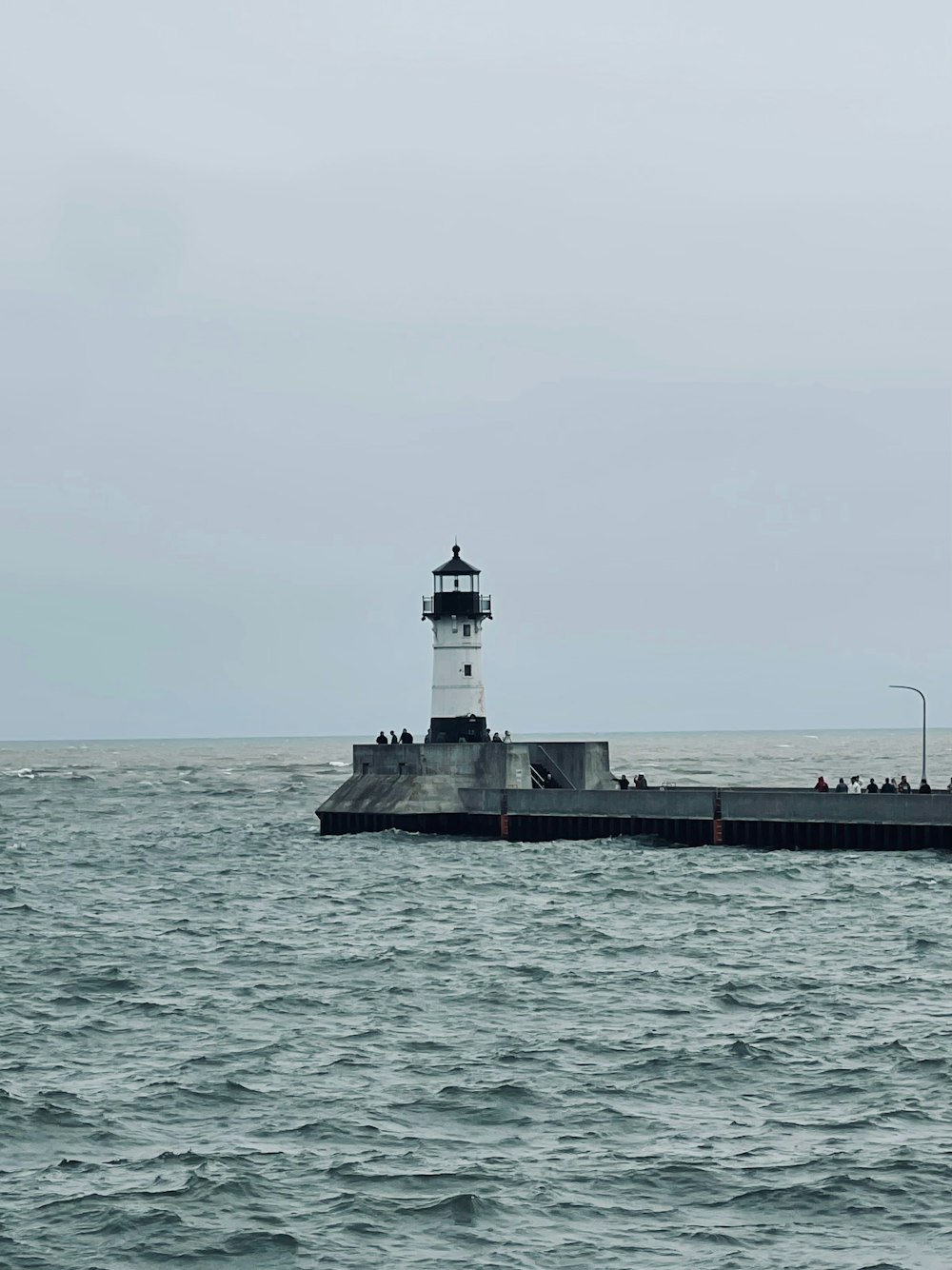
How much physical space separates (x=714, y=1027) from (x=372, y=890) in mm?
21346

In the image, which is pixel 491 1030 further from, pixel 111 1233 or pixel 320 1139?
pixel 111 1233

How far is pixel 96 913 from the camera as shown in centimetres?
4403

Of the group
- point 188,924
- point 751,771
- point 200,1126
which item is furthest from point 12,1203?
point 751,771

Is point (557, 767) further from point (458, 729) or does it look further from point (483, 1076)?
point (483, 1076)

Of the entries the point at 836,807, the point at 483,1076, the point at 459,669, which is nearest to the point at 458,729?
the point at 459,669

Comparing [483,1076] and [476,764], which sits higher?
[476,764]

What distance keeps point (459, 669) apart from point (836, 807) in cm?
1780

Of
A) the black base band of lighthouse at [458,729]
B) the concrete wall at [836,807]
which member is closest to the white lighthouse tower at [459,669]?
the black base band of lighthouse at [458,729]

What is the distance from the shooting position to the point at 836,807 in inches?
2099

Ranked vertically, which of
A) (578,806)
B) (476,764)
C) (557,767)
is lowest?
(578,806)

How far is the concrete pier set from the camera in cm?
5269

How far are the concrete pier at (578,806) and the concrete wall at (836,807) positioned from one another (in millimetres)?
30

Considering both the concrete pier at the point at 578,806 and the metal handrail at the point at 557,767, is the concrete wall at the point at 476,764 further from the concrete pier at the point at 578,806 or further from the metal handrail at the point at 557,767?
the metal handrail at the point at 557,767

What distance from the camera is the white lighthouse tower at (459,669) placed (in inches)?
2589
